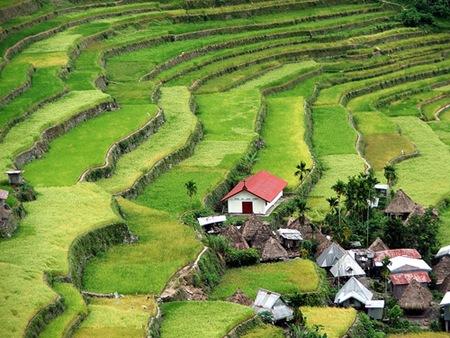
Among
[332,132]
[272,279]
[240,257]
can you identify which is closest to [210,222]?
[240,257]

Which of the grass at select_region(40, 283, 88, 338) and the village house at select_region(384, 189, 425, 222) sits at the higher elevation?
the grass at select_region(40, 283, 88, 338)

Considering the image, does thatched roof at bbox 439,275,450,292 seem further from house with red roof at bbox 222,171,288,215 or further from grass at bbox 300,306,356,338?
house with red roof at bbox 222,171,288,215

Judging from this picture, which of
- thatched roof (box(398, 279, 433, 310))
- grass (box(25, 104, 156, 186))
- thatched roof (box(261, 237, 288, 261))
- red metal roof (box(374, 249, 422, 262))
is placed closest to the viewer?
thatched roof (box(398, 279, 433, 310))

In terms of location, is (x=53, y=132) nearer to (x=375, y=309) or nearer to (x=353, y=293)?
(x=353, y=293)

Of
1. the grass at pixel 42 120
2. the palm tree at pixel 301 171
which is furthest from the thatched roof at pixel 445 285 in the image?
the grass at pixel 42 120

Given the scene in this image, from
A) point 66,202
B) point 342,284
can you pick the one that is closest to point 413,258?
point 342,284

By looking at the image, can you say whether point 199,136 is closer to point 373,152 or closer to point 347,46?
point 373,152

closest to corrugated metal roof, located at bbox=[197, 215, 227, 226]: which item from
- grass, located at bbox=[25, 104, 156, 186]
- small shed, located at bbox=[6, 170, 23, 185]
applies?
grass, located at bbox=[25, 104, 156, 186]
